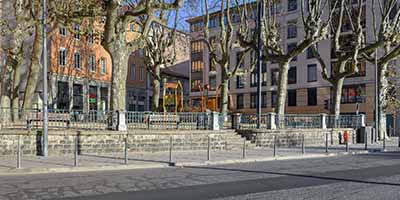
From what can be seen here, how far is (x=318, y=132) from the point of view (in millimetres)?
31594

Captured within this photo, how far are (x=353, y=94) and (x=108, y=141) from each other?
42699mm

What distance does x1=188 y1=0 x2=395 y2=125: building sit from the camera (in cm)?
5634

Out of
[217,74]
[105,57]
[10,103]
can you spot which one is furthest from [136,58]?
[10,103]

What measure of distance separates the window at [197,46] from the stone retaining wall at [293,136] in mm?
46918

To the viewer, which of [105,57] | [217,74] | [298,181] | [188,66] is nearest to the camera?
[298,181]

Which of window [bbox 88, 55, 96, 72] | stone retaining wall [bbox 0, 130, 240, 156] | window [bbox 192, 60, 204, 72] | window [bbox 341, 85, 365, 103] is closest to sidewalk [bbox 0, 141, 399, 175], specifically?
stone retaining wall [bbox 0, 130, 240, 156]

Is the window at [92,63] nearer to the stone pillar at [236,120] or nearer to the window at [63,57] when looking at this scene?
the window at [63,57]

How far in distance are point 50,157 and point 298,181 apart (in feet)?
36.4

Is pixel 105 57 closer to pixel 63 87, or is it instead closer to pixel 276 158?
pixel 63 87

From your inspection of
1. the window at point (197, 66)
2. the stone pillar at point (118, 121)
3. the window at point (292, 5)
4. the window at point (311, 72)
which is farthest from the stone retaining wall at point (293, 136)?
the window at point (197, 66)

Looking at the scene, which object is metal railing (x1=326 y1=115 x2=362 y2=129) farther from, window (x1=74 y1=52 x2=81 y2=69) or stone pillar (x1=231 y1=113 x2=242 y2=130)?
window (x1=74 y1=52 x2=81 y2=69)

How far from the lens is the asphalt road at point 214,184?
1073 cm

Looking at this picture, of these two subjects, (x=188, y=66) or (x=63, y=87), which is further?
(x=188, y=66)

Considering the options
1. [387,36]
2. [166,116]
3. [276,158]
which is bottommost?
[276,158]
